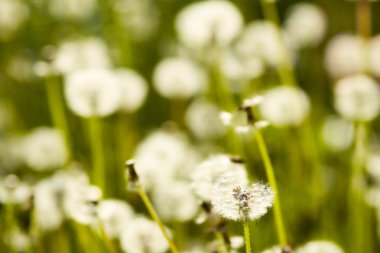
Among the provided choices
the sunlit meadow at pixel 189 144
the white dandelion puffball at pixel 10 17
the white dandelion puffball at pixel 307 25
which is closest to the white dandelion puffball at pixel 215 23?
the sunlit meadow at pixel 189 144

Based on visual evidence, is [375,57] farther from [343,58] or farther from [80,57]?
[80,57]

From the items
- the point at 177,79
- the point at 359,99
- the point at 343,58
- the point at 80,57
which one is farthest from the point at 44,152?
the point at 343,58

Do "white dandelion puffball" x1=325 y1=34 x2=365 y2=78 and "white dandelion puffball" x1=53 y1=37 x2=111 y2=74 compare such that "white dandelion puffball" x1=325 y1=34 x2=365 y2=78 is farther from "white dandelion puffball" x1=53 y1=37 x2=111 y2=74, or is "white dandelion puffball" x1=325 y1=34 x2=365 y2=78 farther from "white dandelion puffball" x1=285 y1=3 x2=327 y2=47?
"white dandelion puffball" x1=53 y1=37 x2=111 y2=74

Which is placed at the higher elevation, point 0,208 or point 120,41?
point 120,41

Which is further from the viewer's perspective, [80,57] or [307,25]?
[307,25]

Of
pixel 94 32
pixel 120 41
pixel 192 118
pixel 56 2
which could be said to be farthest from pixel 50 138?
pixel 56 2

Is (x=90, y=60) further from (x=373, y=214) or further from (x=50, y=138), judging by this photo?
(x=373, y=214)

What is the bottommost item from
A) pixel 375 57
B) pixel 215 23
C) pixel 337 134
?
pixel 337 134

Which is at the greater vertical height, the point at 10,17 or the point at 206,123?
the point at 10,17
